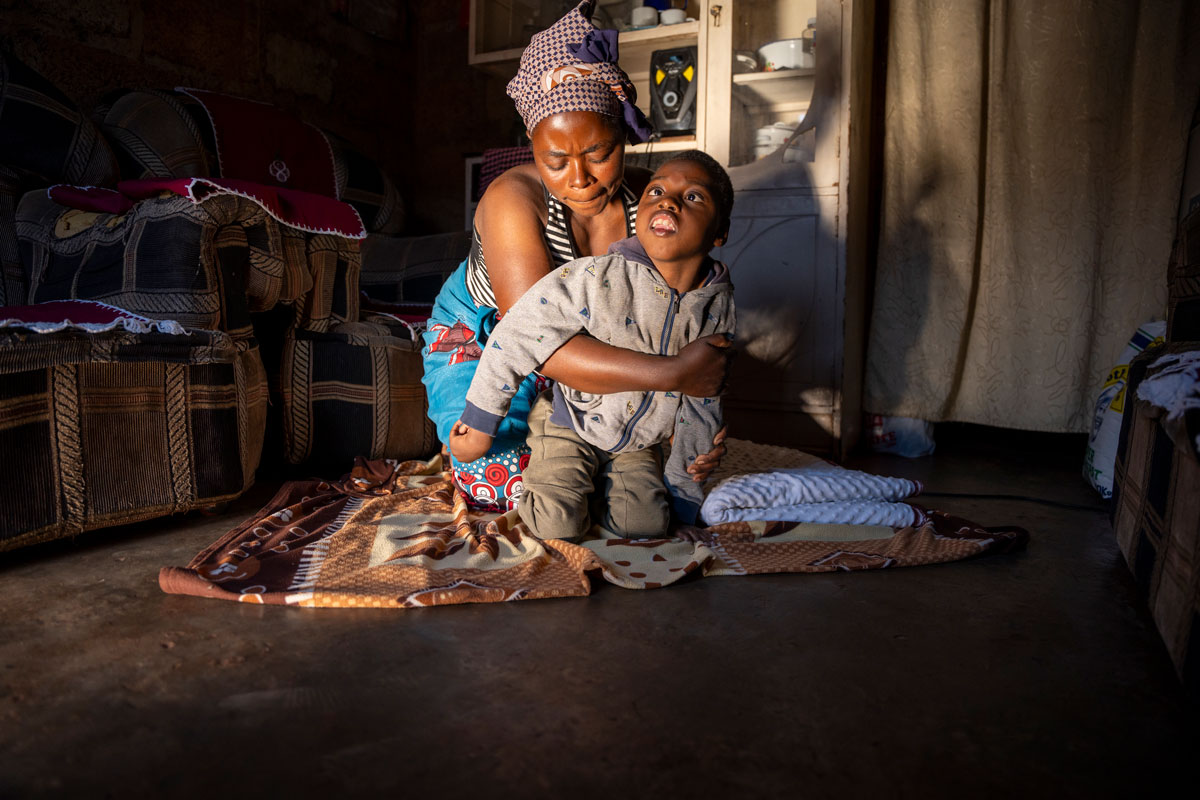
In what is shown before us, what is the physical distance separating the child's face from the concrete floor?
547 millimetres

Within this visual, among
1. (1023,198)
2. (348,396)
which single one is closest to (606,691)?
(348,396)

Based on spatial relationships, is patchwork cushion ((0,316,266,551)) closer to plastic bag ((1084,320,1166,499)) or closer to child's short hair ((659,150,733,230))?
child's short hair ((659,150,733,230))

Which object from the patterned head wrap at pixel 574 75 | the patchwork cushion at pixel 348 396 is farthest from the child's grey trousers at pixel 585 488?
the patchwork cushion at pixel 348 396

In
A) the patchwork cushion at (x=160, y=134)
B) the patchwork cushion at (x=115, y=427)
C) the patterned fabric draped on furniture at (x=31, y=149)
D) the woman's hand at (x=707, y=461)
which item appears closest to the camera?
the patchwork cushion at (x=115, y=427)

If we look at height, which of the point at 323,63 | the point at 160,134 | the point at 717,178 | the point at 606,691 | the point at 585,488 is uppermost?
the point at 323,63

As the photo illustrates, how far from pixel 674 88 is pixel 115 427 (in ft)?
6.35

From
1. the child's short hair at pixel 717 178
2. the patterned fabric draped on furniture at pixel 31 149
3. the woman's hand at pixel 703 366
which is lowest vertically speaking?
the woman's hand at pixel 703 366

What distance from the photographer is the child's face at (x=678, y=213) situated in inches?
52.5

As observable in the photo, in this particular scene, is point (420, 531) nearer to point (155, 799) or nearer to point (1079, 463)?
point (155, 799)

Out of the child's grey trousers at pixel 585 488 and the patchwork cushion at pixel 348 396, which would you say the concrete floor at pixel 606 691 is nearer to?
the child's grey trousers at pixel 585 488

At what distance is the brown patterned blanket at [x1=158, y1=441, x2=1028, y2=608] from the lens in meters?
1.17

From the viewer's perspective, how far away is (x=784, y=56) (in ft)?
8.18

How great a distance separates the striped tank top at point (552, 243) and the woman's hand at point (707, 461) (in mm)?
425

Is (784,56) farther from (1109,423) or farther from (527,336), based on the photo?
(527,336)
